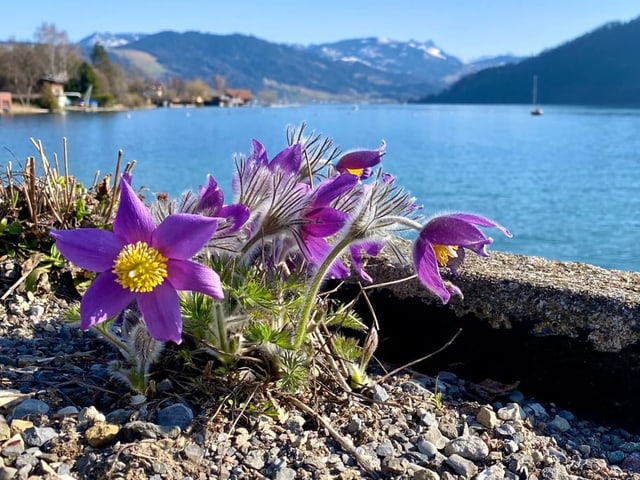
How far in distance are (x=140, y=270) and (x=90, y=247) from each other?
14cm

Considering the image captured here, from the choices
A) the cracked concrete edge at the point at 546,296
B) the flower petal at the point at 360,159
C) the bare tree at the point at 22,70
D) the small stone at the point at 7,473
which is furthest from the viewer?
the bare tree at the point at 22,70

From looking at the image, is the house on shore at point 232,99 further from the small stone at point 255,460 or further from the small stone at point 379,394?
the small stone at point 255,460

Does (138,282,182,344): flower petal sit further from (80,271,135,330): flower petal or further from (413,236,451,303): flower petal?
(413,236,451,303): flower petal

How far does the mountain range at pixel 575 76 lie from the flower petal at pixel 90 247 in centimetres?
10175

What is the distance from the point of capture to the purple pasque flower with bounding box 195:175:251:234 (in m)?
1.40

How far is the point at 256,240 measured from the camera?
4.83 feet

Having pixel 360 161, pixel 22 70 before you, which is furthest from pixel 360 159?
pixel 22 70

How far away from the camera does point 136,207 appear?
1.28 m

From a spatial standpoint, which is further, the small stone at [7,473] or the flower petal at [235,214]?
the flower petal at [235,214]

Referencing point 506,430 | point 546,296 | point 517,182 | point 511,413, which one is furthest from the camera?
point 517,182

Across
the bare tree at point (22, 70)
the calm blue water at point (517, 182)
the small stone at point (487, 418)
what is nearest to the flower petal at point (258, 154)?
the calm blue water at point (517, 182)

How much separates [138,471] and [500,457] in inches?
34.7

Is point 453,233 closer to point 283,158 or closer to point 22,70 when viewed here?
point 283,158

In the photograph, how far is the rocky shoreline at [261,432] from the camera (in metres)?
1.33
